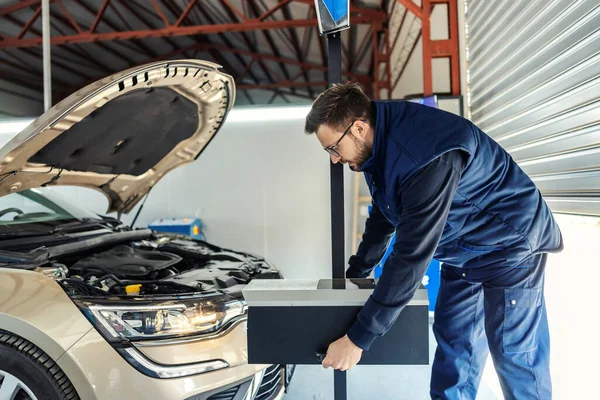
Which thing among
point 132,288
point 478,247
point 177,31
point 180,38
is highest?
point 180,38

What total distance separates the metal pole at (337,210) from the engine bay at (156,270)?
1.73ft

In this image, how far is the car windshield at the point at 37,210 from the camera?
219cm

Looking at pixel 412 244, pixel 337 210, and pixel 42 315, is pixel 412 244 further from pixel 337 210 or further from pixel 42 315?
pixel 42 315

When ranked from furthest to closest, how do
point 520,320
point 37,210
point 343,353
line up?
1. point 37,210
2. point 520,320
3. point 343,353

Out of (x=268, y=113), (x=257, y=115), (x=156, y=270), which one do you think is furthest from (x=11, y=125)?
(x=156, y=270)

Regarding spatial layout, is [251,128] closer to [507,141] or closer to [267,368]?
[507,141]

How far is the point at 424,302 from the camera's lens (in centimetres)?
112

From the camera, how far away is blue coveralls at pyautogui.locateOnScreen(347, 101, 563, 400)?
1.10 metres

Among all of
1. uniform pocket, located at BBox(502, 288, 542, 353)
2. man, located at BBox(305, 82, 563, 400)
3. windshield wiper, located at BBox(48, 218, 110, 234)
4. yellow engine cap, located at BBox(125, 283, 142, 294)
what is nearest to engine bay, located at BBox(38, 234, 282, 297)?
yellow engine cap, located at BBox(125, 283, 142, 294)

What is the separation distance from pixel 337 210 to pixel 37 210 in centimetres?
210

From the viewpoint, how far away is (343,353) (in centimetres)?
108

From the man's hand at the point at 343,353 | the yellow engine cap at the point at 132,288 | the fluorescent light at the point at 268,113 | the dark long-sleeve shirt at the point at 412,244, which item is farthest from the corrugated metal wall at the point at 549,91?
the yellow engine cap at the point at 132,288

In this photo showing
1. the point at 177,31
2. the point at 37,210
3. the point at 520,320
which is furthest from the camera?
the point at 177,31

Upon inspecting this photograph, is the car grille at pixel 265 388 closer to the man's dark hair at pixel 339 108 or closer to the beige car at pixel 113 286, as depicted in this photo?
the beige car at pixel 113 286
